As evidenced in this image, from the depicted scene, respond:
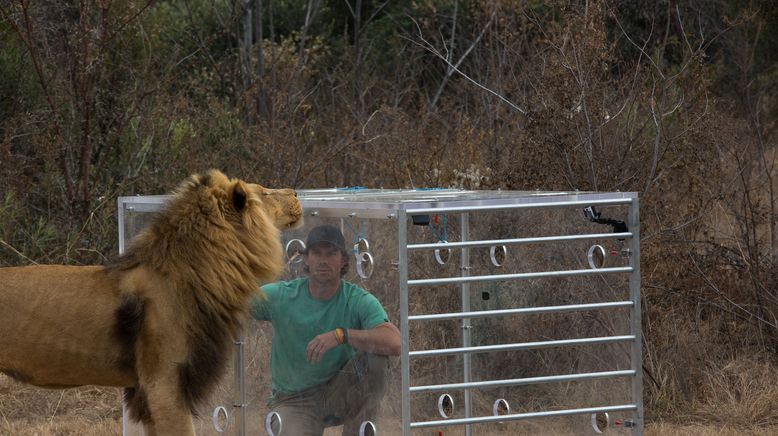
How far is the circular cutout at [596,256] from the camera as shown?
4.68 m

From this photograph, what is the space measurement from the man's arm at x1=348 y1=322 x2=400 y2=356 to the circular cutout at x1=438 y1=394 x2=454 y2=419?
426mm

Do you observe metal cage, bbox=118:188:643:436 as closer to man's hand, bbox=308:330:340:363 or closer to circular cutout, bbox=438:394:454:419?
circular cutout, bbox=438:394:454:419

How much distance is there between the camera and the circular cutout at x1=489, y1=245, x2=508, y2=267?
15.6 ft

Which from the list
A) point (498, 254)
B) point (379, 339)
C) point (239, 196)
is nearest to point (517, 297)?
point (498, 254)

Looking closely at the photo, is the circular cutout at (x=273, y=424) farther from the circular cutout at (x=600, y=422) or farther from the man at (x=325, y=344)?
the circular cutout at (x=600, y=422)

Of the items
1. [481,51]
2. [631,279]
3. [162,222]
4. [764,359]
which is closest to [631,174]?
[764,359]

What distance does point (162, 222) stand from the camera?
14.5ft

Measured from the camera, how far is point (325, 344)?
4.61m

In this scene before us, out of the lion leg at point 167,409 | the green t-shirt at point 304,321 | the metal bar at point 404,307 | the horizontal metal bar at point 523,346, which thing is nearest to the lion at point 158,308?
the lion leg at point 167,409

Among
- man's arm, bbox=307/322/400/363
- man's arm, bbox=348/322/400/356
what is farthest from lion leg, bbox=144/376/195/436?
man's arm, bbox=348/322/400/356

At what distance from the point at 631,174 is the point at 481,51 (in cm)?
535

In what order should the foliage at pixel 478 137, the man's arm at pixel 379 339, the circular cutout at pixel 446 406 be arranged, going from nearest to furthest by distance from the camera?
the man's arm at pixel 379 339 → the circular cutout at pixel 446 406 → the foliage at pixel 478 137

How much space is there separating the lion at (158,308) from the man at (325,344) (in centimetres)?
34

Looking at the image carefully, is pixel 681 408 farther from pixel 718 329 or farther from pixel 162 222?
pixel 162 222
